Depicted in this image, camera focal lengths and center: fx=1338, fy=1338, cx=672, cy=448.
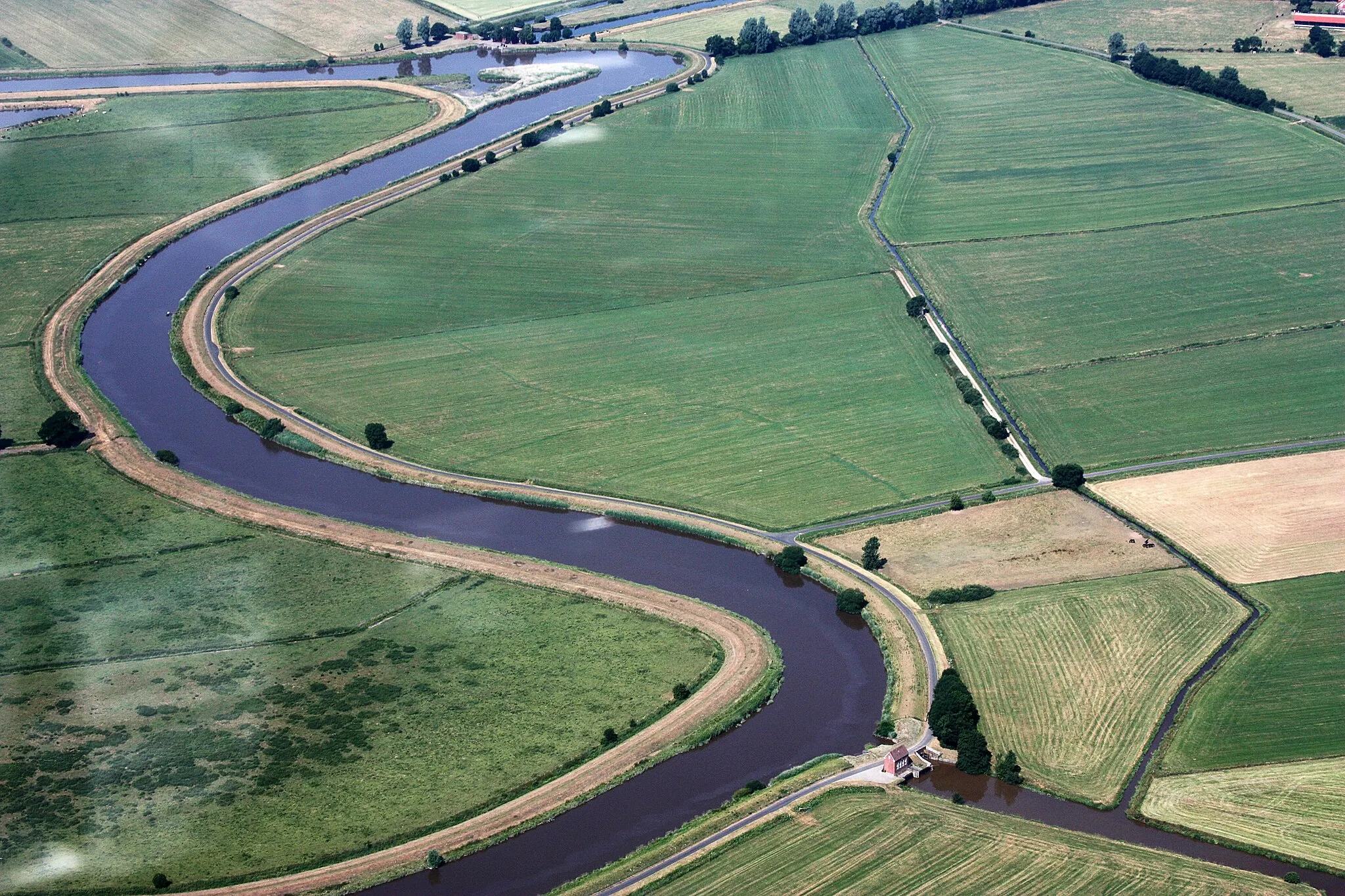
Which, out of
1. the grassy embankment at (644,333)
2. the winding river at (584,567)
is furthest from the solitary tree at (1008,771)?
the grassy embankment at (644,333)

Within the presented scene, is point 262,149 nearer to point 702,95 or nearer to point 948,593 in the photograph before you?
point 702,95

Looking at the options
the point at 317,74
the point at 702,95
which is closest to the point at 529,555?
the point at 702,95

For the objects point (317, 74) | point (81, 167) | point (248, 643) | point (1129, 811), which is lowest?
point (1129, 811)

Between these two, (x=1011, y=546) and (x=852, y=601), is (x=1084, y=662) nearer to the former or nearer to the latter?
(x=1011, y=546)

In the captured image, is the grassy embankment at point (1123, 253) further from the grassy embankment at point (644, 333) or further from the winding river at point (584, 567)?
the winding river at point (584, 567)

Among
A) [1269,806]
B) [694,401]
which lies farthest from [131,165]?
[1269,806]

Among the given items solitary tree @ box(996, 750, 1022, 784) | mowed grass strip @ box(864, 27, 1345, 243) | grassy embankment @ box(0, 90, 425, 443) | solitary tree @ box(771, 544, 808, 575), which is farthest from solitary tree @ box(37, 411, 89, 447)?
mowed grass strip @ box(864, 27, 1345, 243)
